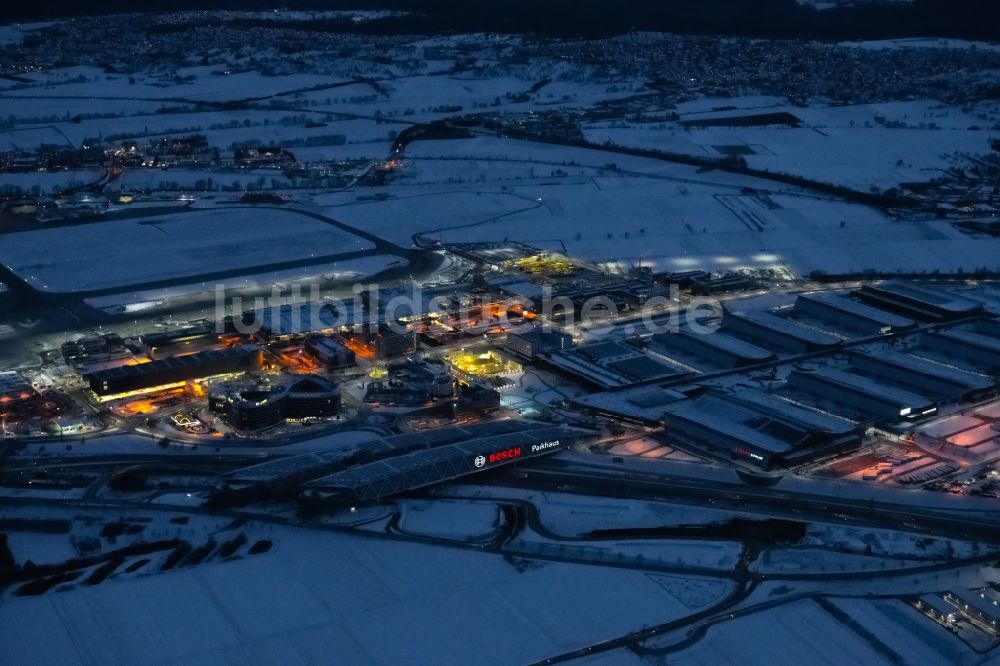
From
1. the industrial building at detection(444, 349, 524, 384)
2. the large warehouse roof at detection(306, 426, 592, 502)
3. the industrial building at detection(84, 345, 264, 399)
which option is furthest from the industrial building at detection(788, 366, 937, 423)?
the industrial building at detection(84, 345, 264, 399)

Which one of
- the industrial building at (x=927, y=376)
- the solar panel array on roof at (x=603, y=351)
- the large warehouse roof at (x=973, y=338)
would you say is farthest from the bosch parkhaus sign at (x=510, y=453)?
the large warehouse roof at (x=973, y=338)

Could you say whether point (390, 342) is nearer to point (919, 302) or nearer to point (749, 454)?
point (749, 454)

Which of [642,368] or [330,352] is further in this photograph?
[330,352]

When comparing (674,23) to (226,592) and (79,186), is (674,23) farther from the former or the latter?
(226,592)

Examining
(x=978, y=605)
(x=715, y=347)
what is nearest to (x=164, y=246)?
(x=715, y=347)

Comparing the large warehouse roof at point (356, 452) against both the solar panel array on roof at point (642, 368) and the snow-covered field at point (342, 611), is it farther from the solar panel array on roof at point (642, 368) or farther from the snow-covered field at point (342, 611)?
the solar panel array on roof at point (642, 368)

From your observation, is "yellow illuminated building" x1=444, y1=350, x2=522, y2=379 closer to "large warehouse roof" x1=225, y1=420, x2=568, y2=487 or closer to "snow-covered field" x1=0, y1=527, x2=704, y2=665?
"large warehouse roof" x1=225, y1=420, x2=568, y2=487
